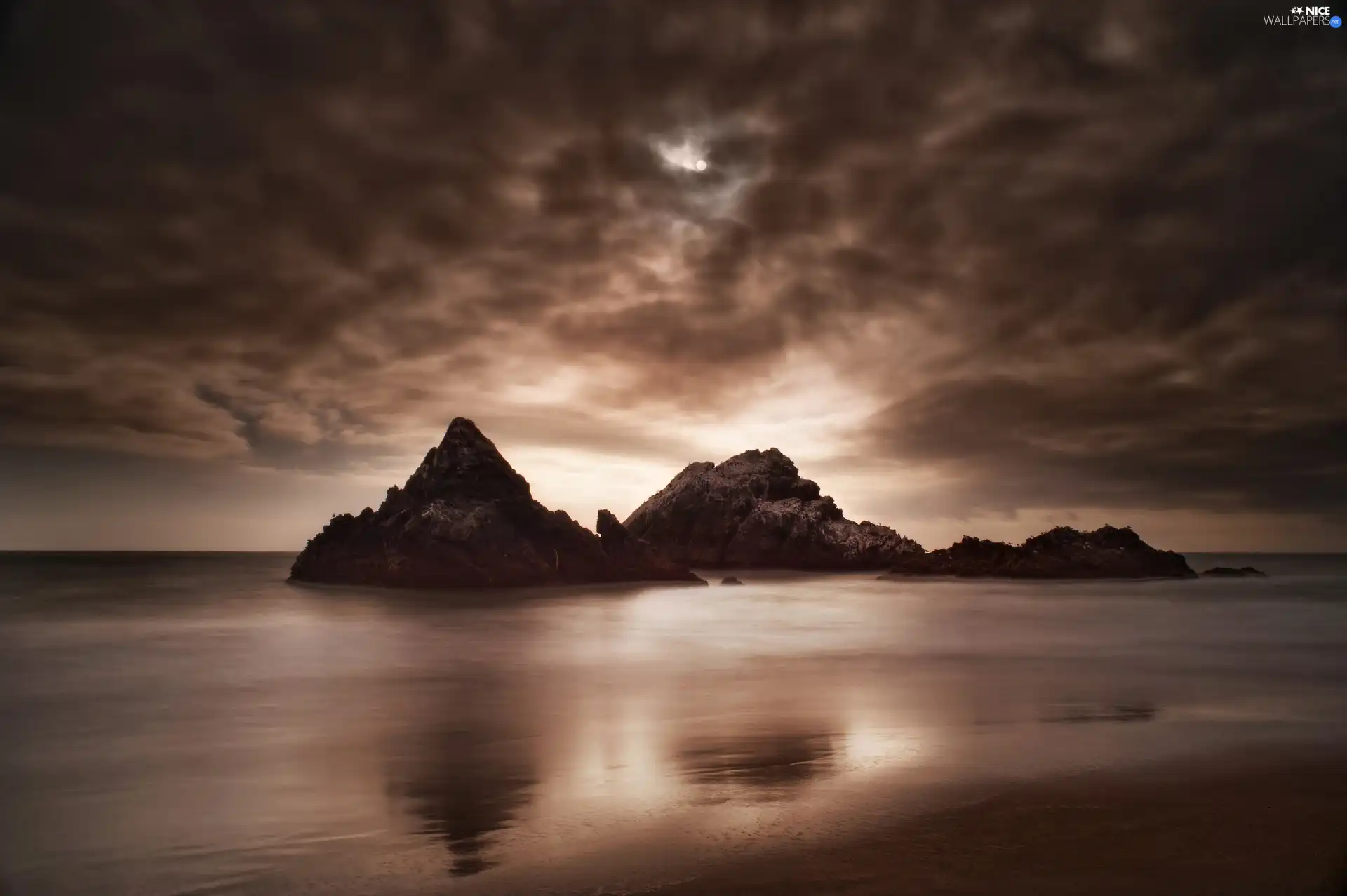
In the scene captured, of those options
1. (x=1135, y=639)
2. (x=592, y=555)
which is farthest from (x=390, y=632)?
(x=592, y=555)

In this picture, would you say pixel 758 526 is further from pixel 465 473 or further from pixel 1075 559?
pixel 465 473

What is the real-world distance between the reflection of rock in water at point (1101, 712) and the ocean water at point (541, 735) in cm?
14

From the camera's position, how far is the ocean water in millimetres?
8750

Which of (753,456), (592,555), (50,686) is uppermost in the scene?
(753,456)

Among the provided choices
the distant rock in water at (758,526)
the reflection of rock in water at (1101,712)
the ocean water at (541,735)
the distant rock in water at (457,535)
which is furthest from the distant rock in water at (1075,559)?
the reflection of rock in water at (1101,712)

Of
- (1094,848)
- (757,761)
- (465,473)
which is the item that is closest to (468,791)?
(757,761)

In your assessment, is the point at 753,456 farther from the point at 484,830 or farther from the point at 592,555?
the point at 484,830

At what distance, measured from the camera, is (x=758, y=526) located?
146 metres

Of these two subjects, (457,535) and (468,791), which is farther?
(457,535)

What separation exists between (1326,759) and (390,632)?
3490 centimetres

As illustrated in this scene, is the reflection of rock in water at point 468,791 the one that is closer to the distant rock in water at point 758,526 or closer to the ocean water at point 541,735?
the ocean water at point 541,735

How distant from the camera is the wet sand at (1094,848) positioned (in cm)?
746

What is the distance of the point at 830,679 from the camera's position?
23.6 meters

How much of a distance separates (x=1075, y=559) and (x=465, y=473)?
85703 mm
